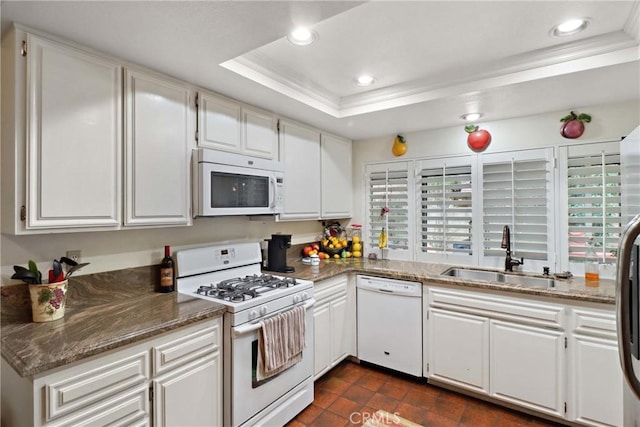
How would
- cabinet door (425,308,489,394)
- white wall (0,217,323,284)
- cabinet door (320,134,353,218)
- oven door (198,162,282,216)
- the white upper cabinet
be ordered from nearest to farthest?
1. white wall (0,217,323,284)
2. oven door (198,162,282,216)
3. the white upper cabinet
4. cabinet door (425,308,489,394)
5. cabinet door (320,134,353,218)

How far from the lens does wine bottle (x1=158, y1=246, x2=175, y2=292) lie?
203cm

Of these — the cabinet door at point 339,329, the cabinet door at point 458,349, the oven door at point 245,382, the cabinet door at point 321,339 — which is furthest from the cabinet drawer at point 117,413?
the cabinet door at point 458,349

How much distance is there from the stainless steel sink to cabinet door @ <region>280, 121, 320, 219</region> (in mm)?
1330

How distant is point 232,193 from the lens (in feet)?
7.25

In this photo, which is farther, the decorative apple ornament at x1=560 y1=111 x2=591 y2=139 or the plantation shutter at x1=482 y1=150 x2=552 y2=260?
the plantation shutter at x1=482 y1=150 x2=552 y2=260

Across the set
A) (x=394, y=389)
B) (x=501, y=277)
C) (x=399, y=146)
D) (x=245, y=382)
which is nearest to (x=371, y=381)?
(x=394, y=389)

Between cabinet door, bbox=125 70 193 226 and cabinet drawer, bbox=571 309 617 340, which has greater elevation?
cabinet door, bbox=125 70 193 226

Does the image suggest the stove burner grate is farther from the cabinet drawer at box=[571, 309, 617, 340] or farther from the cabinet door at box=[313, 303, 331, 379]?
the cabinet drawer at box=[571, 309, 617, 340]

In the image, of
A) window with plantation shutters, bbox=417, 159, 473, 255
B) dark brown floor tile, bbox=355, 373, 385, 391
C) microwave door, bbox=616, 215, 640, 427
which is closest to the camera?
microwave door, bbox=616, 215, 640, 427

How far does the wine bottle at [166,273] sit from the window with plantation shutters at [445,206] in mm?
2269

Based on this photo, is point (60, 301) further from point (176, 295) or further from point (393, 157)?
point (393, 157)

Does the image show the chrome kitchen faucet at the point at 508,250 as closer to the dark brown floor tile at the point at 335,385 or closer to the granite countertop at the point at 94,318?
the dark brown floor tile at the point at 335,385

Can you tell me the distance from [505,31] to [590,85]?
32.7 inches
